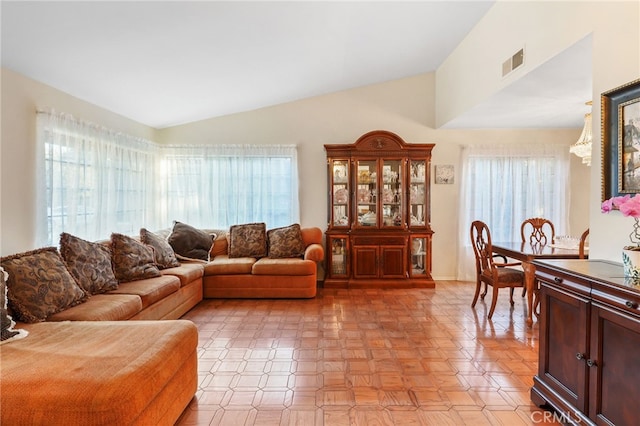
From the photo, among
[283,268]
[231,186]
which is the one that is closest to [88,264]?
[283,268]

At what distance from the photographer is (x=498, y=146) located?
5.48m

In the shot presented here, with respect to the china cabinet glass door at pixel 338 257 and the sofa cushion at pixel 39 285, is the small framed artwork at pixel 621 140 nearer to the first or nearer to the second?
the china cabinet glass door at pixel 338 257

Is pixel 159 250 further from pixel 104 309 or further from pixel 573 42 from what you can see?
pixel 573 42

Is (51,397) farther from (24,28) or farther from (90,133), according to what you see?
(90,133)

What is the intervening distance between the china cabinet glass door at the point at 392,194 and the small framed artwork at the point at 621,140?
3.20m

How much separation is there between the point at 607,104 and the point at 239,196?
14.8 feet

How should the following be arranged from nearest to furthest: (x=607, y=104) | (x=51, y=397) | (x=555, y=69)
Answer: (x=51, y=397) < (x=607, y=104) < (x=555, y=69)

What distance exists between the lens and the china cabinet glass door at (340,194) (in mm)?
5297

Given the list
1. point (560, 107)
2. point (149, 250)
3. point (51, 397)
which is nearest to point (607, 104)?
point (560, 107)

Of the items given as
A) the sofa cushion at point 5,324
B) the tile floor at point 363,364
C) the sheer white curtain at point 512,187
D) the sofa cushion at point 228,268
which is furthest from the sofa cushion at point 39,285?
the sheer white curtain at point 512,187

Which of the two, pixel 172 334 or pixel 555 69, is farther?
pixel 555 69

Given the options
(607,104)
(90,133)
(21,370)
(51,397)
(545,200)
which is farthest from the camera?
(545,200)

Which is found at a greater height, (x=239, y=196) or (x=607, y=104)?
(x=607, y=104)

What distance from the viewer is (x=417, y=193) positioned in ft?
17.6
